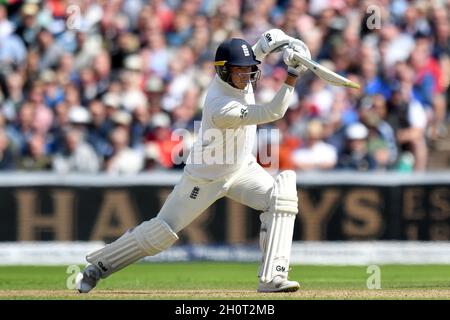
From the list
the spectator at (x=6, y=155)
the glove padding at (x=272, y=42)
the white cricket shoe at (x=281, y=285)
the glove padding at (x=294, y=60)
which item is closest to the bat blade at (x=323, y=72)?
the glove padding at (x=294, y=60)

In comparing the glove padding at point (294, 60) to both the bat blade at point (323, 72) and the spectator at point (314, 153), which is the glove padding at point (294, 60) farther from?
the spectator at point (314, 153)

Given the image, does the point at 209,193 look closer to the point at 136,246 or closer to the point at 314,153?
the point at 136,246

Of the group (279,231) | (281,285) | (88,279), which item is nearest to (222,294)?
(281,285)

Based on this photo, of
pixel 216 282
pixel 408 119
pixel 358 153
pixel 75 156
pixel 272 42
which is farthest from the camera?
pixel 408 119

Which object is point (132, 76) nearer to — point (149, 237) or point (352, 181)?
point (352, 181)

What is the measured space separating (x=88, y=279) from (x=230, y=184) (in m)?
1.46

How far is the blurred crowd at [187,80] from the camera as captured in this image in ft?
55.7

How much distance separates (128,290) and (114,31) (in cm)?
769

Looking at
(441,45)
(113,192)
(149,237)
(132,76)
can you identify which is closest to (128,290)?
(149,237)

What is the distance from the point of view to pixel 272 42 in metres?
11.2

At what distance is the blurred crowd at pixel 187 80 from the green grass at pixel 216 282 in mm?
1780

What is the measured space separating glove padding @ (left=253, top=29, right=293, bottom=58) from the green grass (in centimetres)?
210

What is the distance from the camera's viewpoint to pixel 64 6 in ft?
62.3
